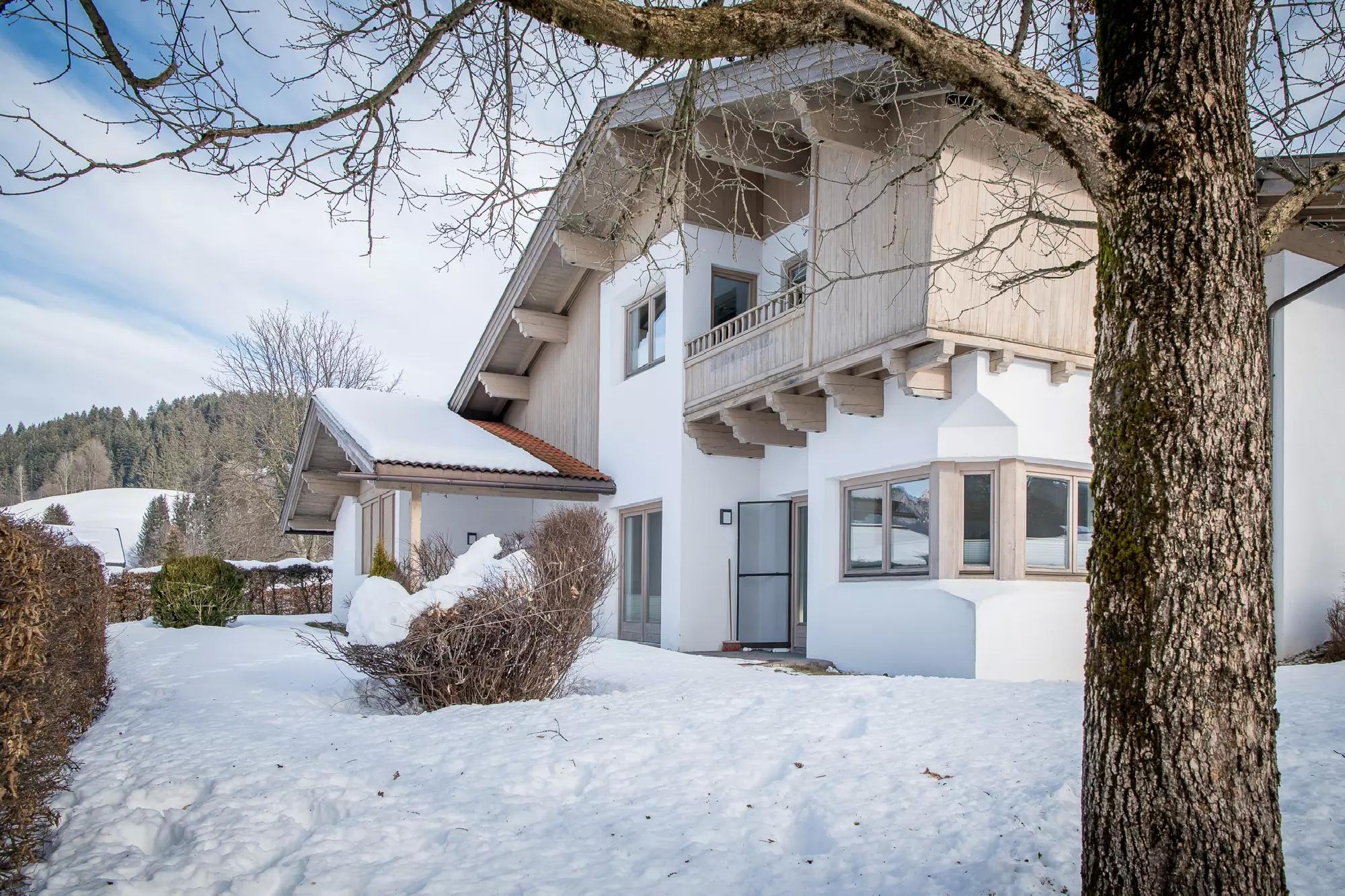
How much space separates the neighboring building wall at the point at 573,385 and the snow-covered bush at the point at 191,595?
6163 mm

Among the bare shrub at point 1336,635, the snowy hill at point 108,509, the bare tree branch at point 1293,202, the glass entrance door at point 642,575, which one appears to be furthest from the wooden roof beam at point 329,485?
the snowy hill at point 108,509

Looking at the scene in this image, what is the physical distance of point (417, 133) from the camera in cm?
558

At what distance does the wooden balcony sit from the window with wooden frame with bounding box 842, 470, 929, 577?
1.58m

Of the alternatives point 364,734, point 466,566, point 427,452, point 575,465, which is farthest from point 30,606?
point 575,465

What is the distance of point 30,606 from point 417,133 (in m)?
3.26

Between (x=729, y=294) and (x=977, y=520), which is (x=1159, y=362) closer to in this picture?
(x=977, y=520)

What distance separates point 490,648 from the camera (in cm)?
709

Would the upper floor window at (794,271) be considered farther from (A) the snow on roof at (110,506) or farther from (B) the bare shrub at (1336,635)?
(A) the snow on roof at (110,506)

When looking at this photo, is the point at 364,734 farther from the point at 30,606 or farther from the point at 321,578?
the point at 321,578

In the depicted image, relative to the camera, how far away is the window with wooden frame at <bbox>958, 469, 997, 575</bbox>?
9.09m

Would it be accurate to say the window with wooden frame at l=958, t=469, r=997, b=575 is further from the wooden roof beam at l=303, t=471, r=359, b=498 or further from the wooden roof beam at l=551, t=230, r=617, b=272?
the wooden roof beam at l=303, t=471, r=359, b=498

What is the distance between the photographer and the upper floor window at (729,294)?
1279 centimetres

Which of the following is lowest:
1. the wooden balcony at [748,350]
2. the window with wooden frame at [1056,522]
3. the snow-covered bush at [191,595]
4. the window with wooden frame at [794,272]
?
Result: the snow-covered bush at [191,595]

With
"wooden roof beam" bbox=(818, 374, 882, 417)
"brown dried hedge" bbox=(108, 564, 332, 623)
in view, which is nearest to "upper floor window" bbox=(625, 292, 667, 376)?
"wooden roof beam" bbox=(818, 374, 882, 417)
